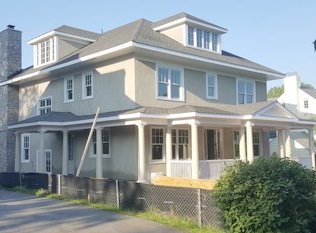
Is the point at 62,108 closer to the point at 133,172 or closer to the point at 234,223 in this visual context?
the point at 133,172

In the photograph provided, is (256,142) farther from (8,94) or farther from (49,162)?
(8,94)

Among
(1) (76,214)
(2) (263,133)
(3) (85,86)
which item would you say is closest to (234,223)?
(1) (76,214)

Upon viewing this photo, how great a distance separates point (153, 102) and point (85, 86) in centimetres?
438

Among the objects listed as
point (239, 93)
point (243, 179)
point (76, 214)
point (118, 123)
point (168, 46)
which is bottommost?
point (76, 214)

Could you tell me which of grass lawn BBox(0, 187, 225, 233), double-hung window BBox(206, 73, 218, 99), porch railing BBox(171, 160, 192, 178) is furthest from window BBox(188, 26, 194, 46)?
grass lawn BBox(0, 187, 225, 233)

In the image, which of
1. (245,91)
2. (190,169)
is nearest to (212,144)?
(245,91)

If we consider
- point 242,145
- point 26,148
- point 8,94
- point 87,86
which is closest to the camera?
point 242,145

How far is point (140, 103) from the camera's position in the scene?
757 inches

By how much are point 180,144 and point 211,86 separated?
13.4ft

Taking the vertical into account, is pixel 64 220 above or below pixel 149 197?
below

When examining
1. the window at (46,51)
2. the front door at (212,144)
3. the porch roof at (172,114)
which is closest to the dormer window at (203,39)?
the porch roof at (172,114)

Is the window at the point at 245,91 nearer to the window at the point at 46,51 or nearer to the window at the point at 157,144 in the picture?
the window at the point at 157,144

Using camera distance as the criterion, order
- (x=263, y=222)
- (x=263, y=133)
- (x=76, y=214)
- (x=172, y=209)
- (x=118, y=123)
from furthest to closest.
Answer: (x=263, y=133) → (x=118, y=123) → (x=76, y=214) → (x=172, y=209) → (x=263, y=222)

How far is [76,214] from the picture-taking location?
11844 millimetres
